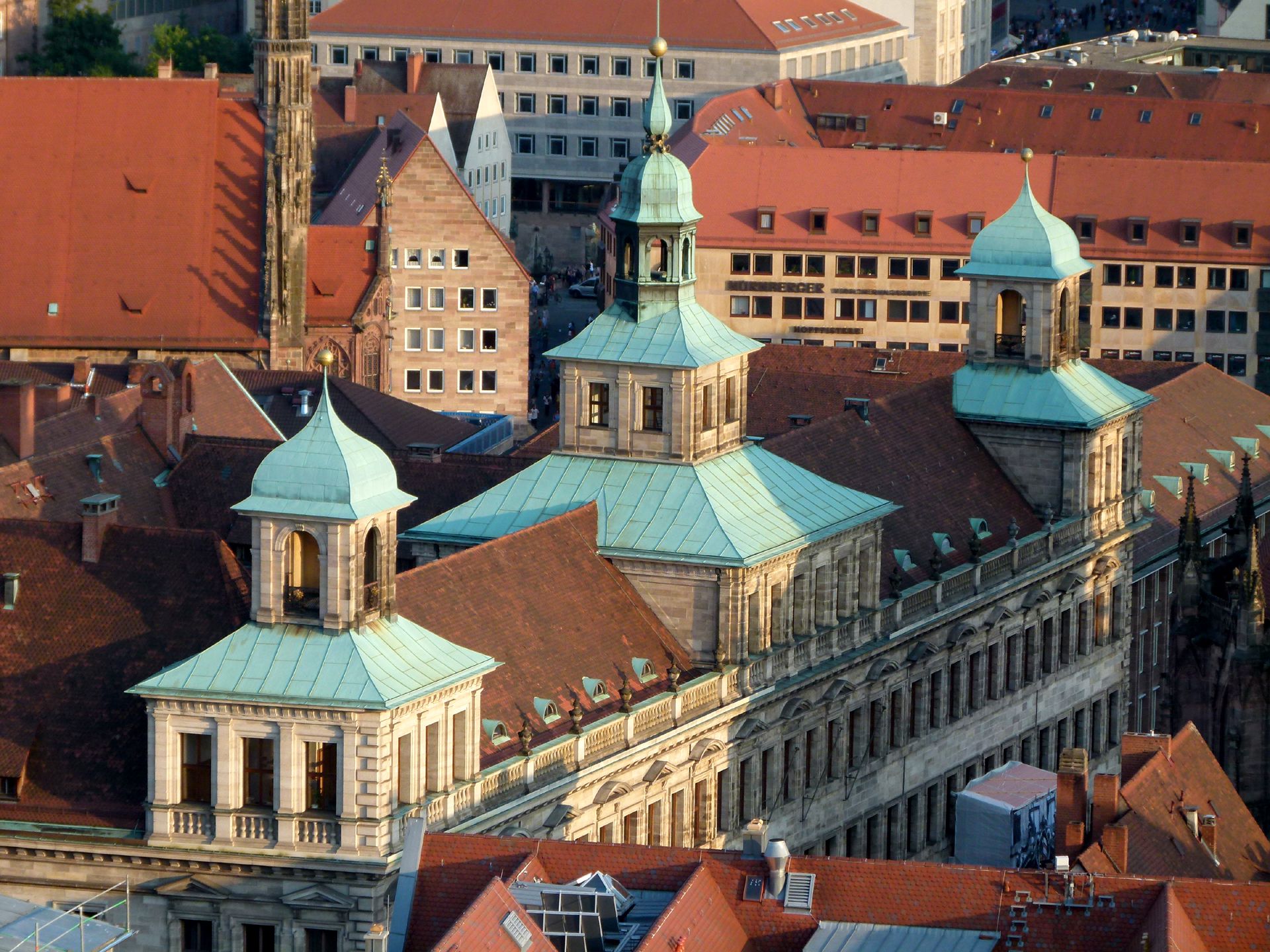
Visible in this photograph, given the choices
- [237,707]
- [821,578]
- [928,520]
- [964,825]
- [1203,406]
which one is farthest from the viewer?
[1203,406]

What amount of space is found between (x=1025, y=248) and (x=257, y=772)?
5783 centimetres

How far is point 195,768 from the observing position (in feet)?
386

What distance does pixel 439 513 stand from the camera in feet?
496

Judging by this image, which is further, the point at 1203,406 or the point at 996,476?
the point at 1203,406

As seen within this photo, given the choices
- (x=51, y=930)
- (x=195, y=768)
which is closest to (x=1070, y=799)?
(x=195, y=768)

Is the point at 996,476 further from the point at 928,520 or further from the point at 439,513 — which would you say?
the point at 439,513

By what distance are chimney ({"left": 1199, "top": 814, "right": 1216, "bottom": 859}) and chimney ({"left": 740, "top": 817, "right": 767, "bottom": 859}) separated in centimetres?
1494

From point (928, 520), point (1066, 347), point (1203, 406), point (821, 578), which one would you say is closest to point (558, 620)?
point (821, 578)

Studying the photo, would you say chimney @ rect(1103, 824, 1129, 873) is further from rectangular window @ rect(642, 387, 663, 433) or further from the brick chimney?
rectangular window @ rect(642, 387, 663, 433)

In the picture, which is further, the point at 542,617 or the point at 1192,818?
the point at 542,617

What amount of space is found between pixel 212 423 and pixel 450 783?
159 ft

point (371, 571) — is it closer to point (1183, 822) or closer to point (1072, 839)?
point (1072, 839)

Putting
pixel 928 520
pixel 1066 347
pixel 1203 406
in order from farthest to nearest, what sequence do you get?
pixel 1203 406 → pixel 1066 347 → pixel 928 520

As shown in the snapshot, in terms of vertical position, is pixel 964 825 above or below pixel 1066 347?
below
